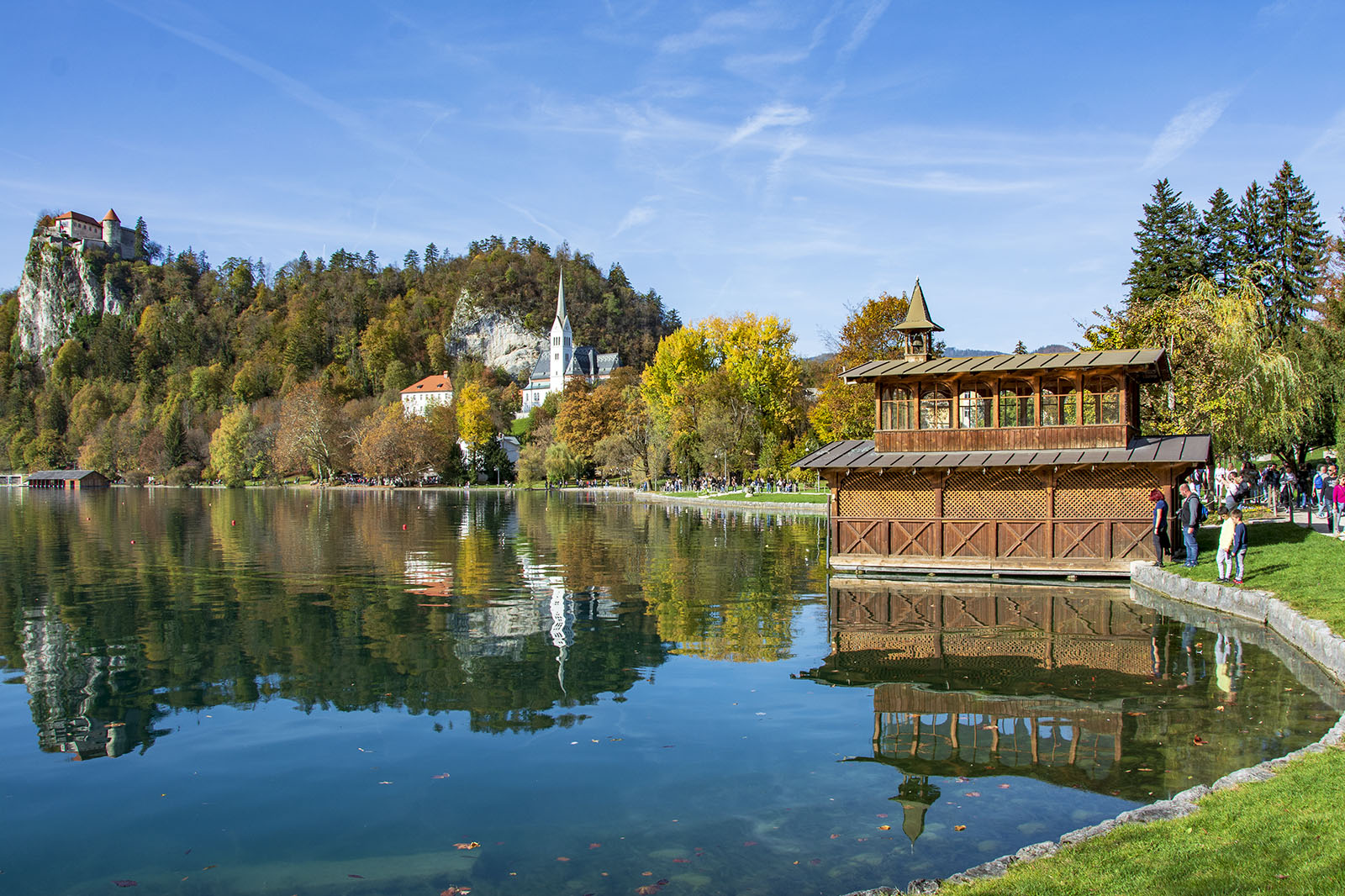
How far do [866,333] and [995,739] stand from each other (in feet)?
149

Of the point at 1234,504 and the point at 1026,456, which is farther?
the point at 1234,504

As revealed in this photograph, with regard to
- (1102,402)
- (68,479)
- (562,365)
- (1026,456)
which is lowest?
(1026,456)

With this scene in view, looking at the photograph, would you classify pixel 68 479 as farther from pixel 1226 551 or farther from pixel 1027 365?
pixel 1226 551

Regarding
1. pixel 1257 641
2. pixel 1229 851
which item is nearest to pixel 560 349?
pixel 1257 641

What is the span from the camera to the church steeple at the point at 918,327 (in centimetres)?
3650

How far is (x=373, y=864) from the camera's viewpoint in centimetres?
862

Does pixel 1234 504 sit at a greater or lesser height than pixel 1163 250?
lesser

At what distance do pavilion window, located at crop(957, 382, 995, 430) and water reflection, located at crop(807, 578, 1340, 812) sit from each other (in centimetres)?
808

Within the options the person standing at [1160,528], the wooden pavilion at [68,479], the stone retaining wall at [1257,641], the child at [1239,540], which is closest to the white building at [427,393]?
the wooden pavilion at [68,479]

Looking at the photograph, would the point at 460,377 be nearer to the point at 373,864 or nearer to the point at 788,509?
the point at 788,509

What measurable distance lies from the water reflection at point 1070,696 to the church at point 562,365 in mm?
155972

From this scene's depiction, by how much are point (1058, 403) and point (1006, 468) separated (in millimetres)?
2608

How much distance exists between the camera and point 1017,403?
28656 millimetres

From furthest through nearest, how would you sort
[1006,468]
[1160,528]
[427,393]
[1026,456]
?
[427,393], [1006,468], [1026,456], [1160,528]
